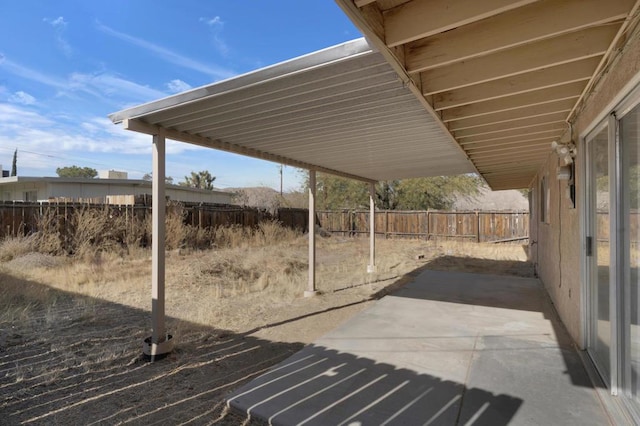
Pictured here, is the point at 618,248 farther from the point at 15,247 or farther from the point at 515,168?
the point at 15,247

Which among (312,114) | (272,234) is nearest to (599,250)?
(312,114)

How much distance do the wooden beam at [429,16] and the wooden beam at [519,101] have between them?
56.6 inches

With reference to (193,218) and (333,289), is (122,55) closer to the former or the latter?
(193,218)

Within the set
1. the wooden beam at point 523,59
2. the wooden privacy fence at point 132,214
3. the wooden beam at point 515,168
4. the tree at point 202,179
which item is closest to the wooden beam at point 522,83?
the wooden beam at point 523,59

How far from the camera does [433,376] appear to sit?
287 cm

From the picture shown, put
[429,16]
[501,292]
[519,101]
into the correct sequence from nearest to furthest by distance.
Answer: [429,16], [519,101], [501,292]

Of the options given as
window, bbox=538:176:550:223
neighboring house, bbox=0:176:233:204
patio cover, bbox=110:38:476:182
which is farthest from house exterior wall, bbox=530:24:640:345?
neighboring house, bbox=0:176:233:204

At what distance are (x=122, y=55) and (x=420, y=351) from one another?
10564mm

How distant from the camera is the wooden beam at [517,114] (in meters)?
2.99

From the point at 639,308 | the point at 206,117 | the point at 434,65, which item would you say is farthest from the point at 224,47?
the point at 639,308

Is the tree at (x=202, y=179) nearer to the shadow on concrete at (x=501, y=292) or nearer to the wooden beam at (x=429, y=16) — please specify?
the shadow on concrete at (x=501, y=292)

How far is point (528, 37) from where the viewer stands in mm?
1755

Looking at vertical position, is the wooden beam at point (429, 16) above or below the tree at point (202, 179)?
below

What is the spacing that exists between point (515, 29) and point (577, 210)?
2.16 meters
